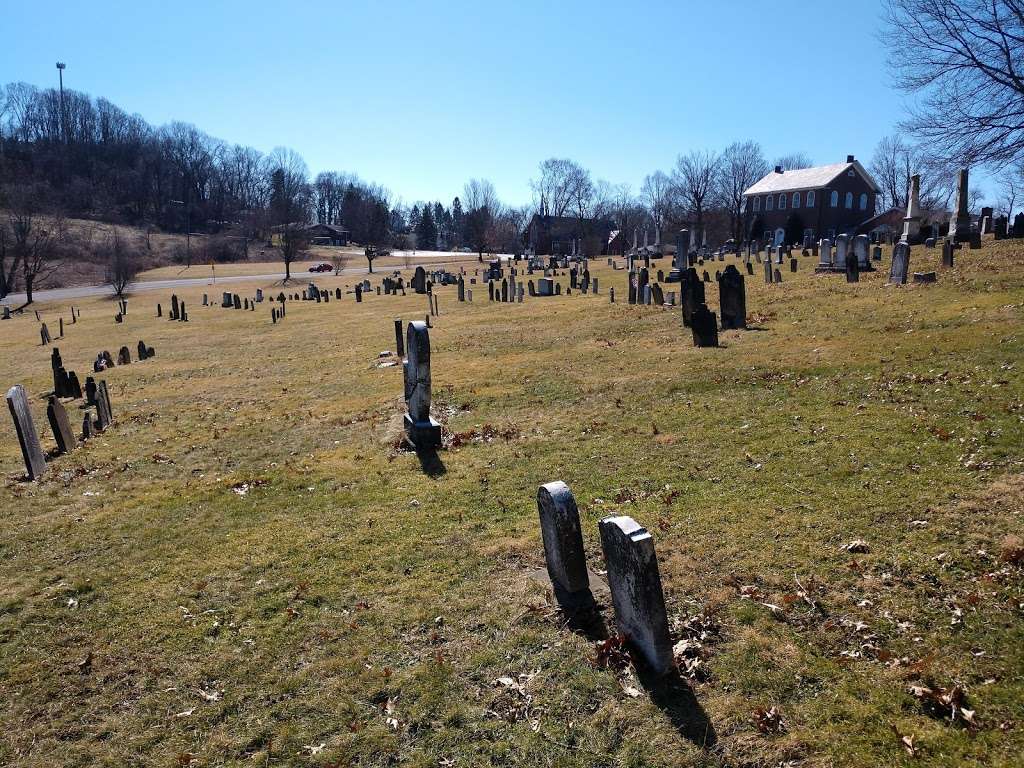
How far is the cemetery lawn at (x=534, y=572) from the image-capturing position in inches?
175

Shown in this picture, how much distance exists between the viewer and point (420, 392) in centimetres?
1073

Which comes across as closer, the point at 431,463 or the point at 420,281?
the point at 431,463

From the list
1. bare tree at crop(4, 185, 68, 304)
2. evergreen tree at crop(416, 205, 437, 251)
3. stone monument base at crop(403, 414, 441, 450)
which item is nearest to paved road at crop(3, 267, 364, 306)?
bare tree at crop(4, 185, 68, 304)

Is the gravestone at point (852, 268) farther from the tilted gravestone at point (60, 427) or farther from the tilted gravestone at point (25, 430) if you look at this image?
the tilted gravestone at point (25, 430)

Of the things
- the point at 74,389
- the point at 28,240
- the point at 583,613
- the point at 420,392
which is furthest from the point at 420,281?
the point at 28,240

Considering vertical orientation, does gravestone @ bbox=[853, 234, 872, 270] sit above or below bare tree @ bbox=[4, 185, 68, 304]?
below

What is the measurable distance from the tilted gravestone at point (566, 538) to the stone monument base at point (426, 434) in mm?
4813

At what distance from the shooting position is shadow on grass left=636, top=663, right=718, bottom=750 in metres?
4.25

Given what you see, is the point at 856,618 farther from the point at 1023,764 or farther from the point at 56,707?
the point at 56,707

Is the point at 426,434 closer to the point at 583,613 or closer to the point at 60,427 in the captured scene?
the point at 583,613

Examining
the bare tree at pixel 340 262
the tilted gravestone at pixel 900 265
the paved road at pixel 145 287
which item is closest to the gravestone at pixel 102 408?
the tilted gravestone at pixel 900 265

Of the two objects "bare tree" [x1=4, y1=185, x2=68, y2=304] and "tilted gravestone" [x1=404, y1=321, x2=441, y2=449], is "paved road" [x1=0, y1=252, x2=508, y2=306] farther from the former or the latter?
"tilted gravestone" [x1=404, y1=321, x2=441, y2=449]

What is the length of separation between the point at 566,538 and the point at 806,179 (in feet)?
241

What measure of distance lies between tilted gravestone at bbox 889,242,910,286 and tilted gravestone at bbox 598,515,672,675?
1923 centimetres
